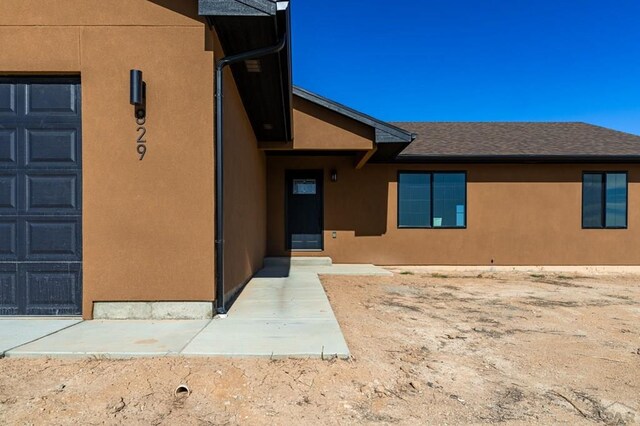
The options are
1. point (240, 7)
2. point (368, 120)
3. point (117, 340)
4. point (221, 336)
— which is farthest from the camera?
point (368, 120)

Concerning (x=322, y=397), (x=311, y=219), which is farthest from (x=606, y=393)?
(x=311, y=219)

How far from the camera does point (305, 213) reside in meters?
11.0

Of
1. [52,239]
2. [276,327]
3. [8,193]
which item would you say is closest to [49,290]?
[52,239]

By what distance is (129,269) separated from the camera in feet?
15.3

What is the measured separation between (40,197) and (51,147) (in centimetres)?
62

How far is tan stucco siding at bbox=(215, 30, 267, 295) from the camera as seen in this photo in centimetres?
545

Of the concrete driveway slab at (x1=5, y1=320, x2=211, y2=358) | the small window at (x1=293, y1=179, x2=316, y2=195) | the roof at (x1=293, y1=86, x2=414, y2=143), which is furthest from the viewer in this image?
the small window at (x1=293, y1=179, x2=316, y2=195)

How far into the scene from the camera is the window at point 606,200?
433 inches

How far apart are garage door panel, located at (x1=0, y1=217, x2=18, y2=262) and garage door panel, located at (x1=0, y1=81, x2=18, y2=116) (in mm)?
1300

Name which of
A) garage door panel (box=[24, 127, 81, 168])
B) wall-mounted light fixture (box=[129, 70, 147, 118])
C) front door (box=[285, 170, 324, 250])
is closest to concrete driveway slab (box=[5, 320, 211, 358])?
garage door panel (box=[24, 127, 81, 168])

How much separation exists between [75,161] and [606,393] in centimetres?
586

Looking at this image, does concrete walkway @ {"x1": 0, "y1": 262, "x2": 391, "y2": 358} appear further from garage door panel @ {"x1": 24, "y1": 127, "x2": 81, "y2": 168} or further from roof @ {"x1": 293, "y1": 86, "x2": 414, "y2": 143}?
roof @ {"x1": 293, "y1": 86, "x2": 414, "y2": 143}

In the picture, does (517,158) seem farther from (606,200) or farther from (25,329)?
(25,329)

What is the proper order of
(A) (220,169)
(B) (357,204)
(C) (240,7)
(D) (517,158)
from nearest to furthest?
(C) (240,7)
(A) (220,169)
(D) (517,158)
(B) (357,204)
